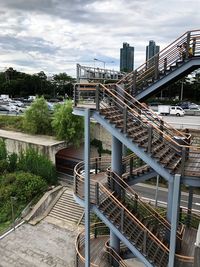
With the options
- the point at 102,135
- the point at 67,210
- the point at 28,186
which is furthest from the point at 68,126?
the point at 67,210

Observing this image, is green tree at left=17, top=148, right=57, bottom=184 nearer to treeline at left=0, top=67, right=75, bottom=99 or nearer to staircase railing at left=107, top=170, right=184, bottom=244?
staircase railing at left=107, top=170, right=184, bottom=244

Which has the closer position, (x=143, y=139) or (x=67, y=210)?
(x=143, y=139)

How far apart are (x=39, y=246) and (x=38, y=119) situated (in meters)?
17.4

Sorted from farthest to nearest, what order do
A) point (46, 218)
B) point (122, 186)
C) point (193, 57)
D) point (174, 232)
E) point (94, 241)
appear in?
point (46, 218) < point (94, 241) < point (122, 186) < point (193, 57) < point (174, 232)

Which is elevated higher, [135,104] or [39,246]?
[135,104]

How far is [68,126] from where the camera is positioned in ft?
96.3

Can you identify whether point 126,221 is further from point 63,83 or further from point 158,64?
point 63,83

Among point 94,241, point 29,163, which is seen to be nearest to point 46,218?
point 29,163

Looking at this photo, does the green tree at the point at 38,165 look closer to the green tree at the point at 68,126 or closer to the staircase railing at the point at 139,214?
the green tree at the point at 68,126

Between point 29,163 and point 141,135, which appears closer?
point 141,135

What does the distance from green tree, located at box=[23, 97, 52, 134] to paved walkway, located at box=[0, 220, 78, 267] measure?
1373 cm

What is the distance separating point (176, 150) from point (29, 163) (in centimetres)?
1960

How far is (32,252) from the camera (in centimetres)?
1828

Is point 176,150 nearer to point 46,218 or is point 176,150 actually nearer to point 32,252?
point 32,252
